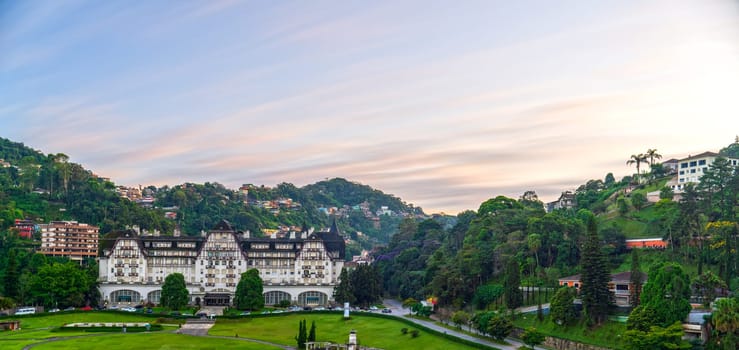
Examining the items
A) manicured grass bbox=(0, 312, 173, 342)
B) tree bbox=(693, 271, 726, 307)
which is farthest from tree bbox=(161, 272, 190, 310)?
tree bbox=(693, 271, 726, 307)

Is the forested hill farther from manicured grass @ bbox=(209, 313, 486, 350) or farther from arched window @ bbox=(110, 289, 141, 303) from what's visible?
manicured grass @ bbox=(209, 313, 486, 350)

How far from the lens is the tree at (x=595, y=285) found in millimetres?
58250

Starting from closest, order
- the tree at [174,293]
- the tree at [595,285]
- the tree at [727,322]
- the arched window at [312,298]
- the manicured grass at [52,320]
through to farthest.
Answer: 1. the tree at [727,322]
2. the tree at [595,285]
3. the manicured grass at [52,320]
4. the tree at [174,293]
5. the arched window at [312,298]

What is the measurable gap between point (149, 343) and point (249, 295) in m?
23.7

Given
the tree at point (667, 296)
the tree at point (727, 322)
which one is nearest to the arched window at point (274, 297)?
the tree at point (667, 296)

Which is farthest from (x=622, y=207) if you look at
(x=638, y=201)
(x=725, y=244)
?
(x=725, y=244)

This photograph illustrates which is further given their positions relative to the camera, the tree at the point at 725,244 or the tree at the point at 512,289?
the tree at the point at 512,289

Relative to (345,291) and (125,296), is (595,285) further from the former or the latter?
(125,296)

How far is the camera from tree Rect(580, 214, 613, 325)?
58.2 m

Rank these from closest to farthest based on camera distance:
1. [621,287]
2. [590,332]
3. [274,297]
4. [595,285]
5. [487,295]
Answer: [590,332]
[595,285]
[621,287]
[487,295]
[274,297]

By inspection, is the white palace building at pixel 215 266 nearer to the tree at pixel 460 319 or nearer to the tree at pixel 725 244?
the tree at pixel 460 319

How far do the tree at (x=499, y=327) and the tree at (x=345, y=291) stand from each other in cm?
3050

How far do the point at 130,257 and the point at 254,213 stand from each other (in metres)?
67.8

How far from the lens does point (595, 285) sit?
58.8 m
